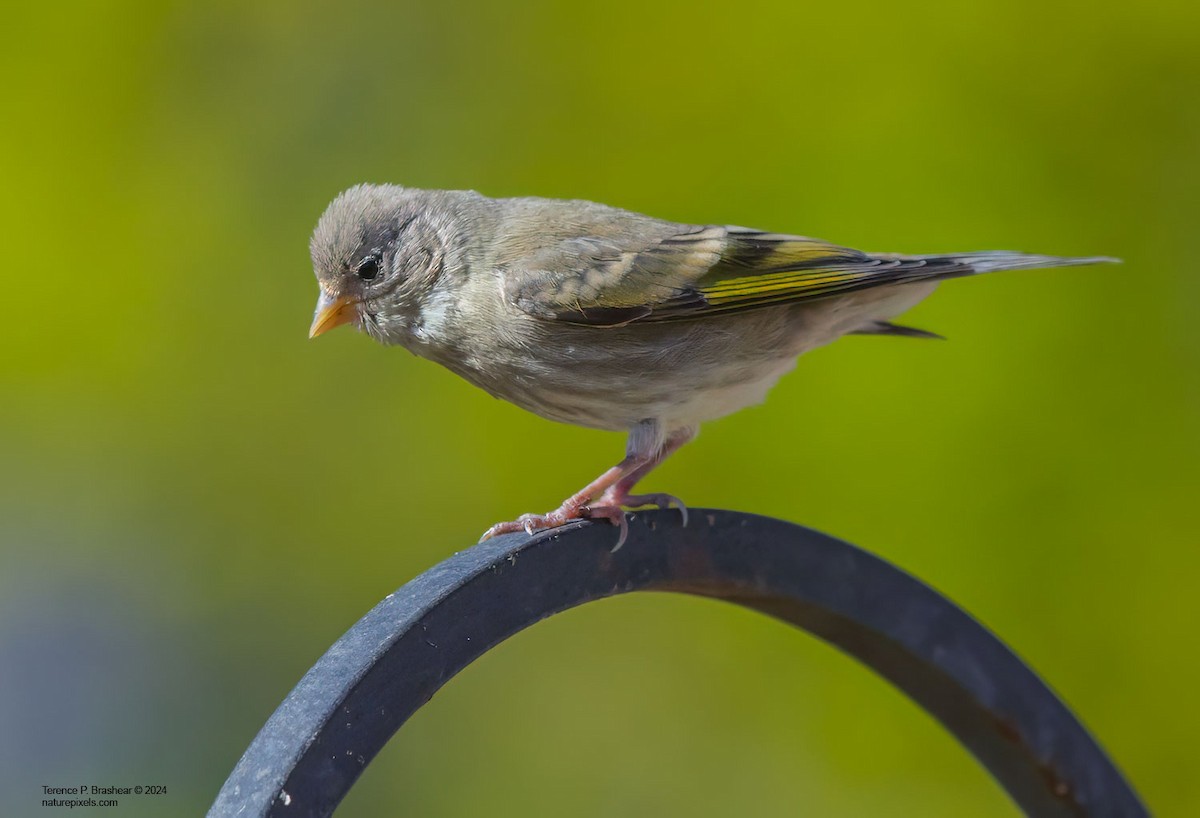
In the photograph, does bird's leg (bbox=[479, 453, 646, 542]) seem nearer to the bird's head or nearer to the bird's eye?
the bird's head

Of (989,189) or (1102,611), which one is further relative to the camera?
(989,189)

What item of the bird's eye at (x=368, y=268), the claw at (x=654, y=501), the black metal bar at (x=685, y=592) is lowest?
the black metal bar at (x=685, y=592)

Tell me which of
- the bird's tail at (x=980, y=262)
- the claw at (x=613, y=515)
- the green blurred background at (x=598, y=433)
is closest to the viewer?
the claw at (x=613, y=515)

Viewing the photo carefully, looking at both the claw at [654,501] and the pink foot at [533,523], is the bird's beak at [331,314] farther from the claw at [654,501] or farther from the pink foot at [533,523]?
the claw at [654,501]

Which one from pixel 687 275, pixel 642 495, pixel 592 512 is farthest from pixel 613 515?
pixel 687 275

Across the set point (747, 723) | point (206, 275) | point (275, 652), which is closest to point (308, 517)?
point (275, 652)

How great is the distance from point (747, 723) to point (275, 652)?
5.87 ft

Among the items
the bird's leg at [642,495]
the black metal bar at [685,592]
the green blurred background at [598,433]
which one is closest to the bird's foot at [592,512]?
the bird's leg at [642,495]

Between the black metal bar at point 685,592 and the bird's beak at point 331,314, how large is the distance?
3.95 ft

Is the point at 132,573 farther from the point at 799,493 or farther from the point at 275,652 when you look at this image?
the point at 799,493

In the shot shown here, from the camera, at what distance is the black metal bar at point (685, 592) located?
195 cm

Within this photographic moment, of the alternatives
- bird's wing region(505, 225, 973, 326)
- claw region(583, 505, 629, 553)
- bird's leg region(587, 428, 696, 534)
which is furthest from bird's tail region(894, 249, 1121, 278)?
claw region(583, 505, 629, 553)

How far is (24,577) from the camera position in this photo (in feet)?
15.5

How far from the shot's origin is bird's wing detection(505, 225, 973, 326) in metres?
3.36
